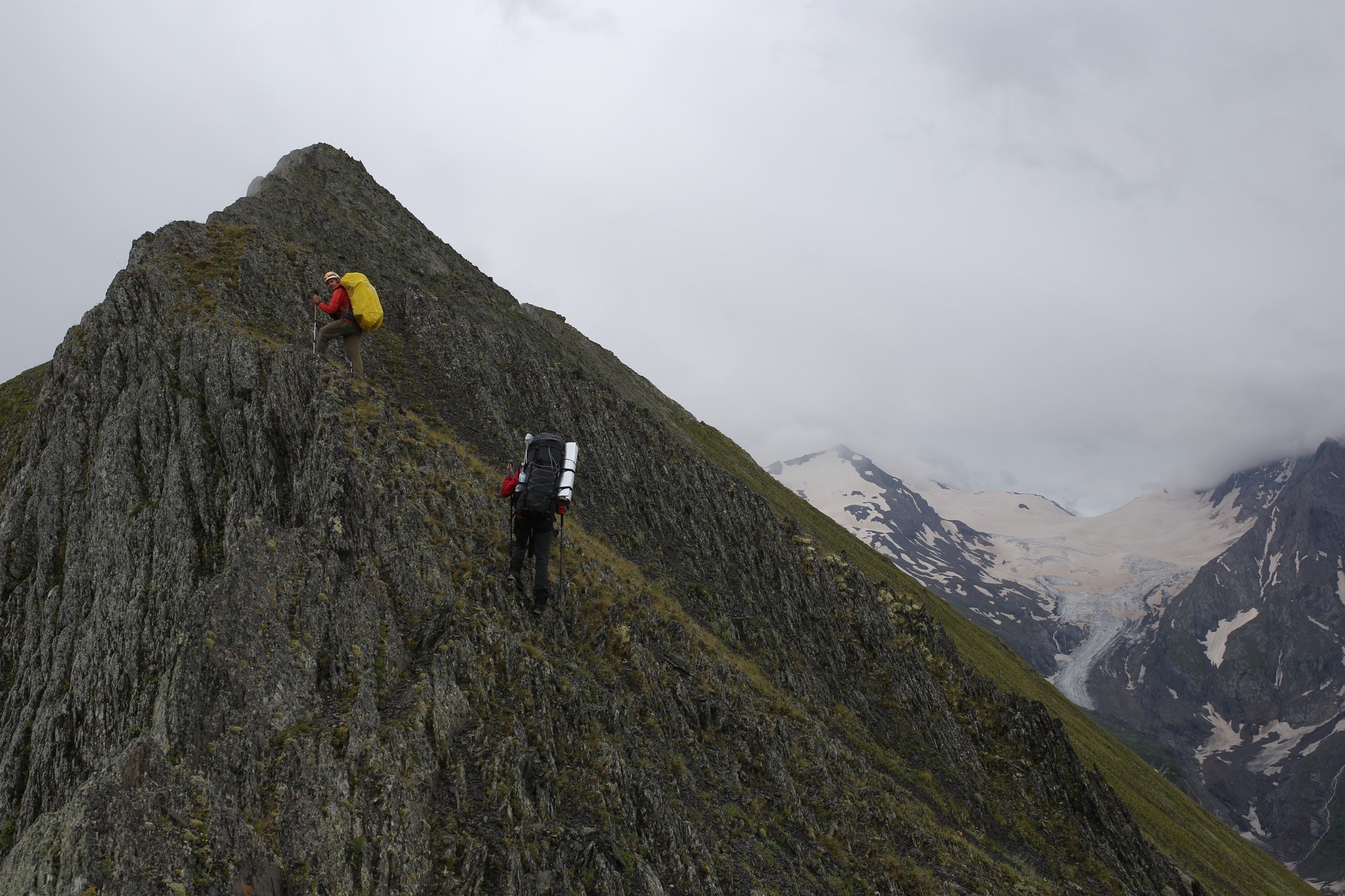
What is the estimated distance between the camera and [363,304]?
19.3 m

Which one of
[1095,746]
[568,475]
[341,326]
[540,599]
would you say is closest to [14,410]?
[341,326]

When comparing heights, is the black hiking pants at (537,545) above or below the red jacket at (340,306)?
below

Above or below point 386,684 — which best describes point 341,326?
above

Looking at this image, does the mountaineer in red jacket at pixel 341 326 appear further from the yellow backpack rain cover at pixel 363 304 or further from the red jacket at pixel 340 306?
the yellow backpack rain cover at pixel 363 304

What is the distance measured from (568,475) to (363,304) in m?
8.60

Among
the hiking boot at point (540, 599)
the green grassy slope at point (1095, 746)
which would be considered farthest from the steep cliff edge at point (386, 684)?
the green grassy slope at point (1095, 746)

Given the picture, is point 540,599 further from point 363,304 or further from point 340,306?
point 340,306

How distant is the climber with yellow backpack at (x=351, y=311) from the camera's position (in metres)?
19.4

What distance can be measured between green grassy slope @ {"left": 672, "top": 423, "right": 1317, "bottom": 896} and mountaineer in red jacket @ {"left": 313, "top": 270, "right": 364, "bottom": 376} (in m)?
34.2

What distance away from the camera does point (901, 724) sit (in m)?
26.6

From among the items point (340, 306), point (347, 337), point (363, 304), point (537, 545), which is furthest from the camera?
point (347, 337)

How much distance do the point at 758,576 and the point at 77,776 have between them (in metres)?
23.8

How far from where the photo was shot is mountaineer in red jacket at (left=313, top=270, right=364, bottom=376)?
64.3ft

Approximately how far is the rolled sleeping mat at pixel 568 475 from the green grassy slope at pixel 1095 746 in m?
32.8
